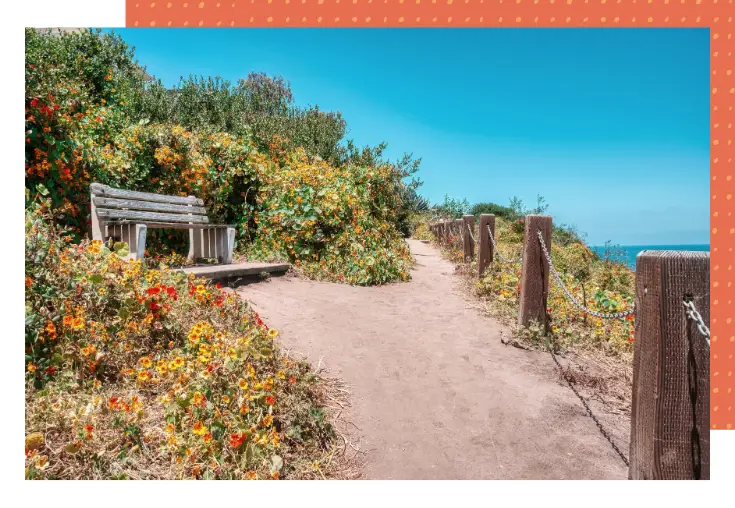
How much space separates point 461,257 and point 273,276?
4915mm

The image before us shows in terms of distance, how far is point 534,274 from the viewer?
4984 mm

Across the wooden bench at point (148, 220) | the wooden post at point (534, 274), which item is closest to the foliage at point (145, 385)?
the wooden bench at point (148, 220)

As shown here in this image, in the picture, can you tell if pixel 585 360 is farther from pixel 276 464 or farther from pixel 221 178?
A: pixel 221 178

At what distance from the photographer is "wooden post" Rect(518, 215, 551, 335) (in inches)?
191

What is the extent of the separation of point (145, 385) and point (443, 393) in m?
2.19

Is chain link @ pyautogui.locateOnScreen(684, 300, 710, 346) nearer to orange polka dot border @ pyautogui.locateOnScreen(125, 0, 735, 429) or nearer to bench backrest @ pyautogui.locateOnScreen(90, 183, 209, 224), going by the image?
orange polka dot border @ pyautogui.locateOnScreen(125, 0, 735, 429)

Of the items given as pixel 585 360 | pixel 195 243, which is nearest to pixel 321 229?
pixel 195 243

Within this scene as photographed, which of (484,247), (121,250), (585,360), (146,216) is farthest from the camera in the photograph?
(484,247)

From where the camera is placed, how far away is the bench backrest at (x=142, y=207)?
19.1ft

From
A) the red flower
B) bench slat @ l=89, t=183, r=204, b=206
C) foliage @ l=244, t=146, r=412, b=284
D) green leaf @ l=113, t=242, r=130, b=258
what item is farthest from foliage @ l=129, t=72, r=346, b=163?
the red flower

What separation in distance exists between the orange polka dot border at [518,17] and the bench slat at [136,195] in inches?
112
